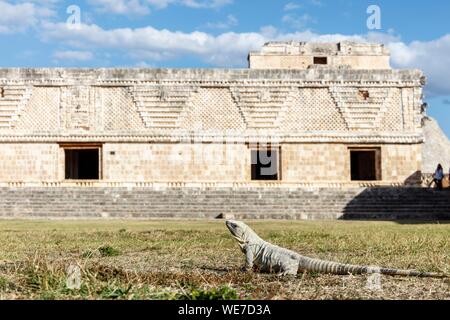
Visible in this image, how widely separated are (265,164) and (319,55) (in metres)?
7.24

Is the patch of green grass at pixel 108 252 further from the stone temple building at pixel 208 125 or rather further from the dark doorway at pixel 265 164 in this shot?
the dark doorway at pixel 265 164

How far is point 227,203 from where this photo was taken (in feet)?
60.0

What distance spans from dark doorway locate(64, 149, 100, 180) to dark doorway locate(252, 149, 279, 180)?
251 inches

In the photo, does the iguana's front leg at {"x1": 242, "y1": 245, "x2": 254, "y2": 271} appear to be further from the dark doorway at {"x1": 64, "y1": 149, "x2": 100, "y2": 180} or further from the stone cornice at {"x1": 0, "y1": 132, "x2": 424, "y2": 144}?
the dark doorway at {"x1": 64, "y1": 149, "x2": 100, "y2": 180}

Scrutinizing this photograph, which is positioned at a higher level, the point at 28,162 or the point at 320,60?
the point at 320,60

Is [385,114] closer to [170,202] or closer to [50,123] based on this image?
[170,202]

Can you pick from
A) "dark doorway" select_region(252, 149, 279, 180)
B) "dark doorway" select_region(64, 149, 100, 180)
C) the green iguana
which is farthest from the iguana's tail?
"dark doorway" select_region(64, 149, 100, 180)

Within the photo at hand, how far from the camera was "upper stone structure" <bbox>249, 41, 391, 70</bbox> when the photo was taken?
2655 cm

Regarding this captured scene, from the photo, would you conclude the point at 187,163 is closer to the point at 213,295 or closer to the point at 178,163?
the point at 178,163

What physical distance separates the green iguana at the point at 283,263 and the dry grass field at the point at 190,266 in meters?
0.10

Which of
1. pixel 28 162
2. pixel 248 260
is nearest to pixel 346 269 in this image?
pixel 248 260

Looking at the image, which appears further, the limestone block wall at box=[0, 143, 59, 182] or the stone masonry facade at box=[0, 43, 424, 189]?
the stone masonry facade at box=[0, 43, 424, 189]

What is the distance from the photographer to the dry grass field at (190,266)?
422 centimetres
